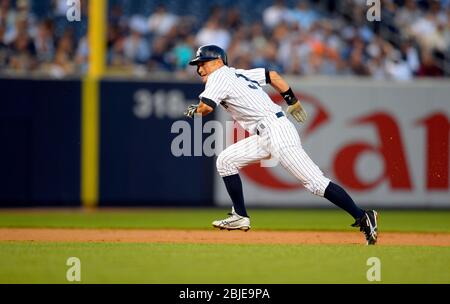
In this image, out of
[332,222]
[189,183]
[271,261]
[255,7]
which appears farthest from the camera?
[255,7]

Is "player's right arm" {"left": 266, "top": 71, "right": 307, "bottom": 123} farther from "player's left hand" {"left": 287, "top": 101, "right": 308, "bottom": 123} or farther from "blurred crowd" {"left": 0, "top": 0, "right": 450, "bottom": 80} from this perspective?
"blurred crowd" {"left": 0, "top": 0, "right": 450, "bottom": 80}

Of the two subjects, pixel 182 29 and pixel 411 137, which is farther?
pixel 182 29

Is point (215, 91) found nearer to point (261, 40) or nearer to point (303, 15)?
point (261, 40)

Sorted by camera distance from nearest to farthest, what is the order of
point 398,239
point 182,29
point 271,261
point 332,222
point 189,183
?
point 271,261, point 398,239, point 332,222, point 189,183, point 182,29

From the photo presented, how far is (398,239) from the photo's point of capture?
32.3 feet

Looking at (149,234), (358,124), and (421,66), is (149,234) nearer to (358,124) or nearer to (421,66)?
(358,124)

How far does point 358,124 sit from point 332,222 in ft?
8.10

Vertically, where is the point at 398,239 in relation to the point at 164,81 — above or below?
below

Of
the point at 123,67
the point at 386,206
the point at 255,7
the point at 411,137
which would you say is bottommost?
the point at 386,206

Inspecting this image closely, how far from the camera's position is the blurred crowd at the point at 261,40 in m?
14.6

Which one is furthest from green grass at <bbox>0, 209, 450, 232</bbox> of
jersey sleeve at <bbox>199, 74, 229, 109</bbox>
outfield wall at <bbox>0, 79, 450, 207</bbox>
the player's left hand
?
jersey sleeve at <bbox>199, 74, 229, 109</bbox>

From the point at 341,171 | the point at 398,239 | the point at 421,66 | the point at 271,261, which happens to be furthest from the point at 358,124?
the point at 271,261

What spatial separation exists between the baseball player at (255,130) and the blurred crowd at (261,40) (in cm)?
531

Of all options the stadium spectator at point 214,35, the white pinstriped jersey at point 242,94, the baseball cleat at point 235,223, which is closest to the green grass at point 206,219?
the baseball cleat at point 235,223
